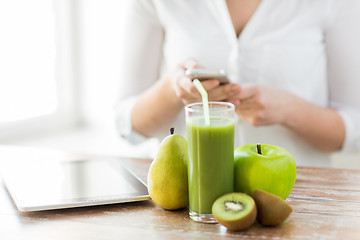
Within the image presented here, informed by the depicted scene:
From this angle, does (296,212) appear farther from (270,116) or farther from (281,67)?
(281,67)

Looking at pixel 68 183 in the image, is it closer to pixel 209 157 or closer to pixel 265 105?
pixel 209 157

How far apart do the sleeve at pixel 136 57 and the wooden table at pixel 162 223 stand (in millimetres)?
716

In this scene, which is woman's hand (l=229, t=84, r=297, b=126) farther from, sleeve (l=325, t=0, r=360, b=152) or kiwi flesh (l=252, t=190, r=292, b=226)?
kiwi flesh (l=252, t=190, r=292, b=226)

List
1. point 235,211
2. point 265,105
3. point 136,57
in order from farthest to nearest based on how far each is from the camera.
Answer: point 136,57, point 265,105, point 235,211

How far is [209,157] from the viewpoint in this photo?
70cm

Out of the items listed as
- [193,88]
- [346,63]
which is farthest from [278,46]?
[193,88]

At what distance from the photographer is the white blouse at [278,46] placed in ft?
4.59

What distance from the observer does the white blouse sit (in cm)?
140

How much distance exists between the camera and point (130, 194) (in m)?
0.82

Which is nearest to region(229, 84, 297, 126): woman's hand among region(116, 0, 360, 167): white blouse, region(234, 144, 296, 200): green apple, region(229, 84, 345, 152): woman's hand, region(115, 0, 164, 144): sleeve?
region(229, 84, 345, 152): woman's hand

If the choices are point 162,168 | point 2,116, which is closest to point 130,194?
point 162,168

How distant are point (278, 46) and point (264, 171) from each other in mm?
772

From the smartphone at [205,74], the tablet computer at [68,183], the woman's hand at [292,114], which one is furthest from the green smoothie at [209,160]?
the woman's hand at [292,114]

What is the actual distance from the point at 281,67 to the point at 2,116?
1442 millimetres
